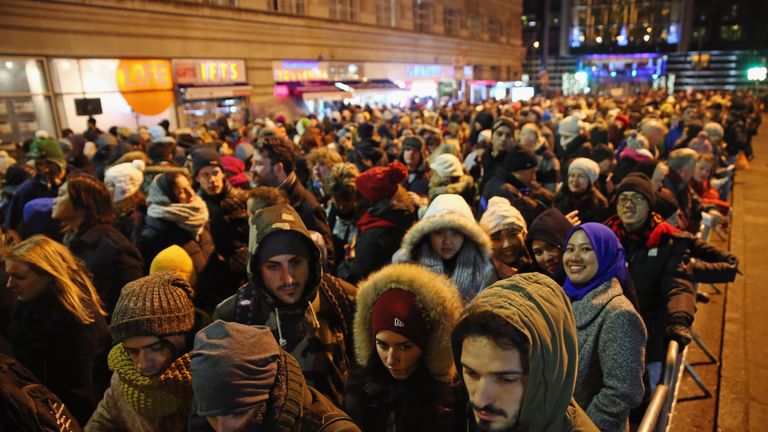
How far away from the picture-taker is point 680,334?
348 centimetres

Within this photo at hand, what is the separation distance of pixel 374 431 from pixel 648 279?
2.80m

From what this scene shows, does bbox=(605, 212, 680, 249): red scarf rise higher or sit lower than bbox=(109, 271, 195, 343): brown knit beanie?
lower

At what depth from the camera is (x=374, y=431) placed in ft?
7.14

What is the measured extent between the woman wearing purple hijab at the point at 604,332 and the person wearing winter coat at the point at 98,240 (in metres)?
3.13

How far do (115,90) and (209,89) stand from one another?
3919mm

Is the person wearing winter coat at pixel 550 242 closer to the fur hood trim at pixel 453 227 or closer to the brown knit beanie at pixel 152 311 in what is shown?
the fur hood trim at pixel 453 227

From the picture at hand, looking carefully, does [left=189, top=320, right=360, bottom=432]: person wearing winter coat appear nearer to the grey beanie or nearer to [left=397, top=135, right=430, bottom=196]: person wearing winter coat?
the grey beanie

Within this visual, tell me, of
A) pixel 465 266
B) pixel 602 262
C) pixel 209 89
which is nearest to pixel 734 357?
pixel 602 262

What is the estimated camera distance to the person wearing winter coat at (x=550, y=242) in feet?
11.4

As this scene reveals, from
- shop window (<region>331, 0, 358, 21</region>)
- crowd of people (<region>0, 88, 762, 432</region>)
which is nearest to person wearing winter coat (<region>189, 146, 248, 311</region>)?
crowd of people (<region>0, 88, 762, 432</region>)

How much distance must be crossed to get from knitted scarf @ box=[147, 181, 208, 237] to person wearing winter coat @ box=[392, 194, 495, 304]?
1.89 m

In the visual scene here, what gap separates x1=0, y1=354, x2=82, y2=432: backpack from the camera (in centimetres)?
205

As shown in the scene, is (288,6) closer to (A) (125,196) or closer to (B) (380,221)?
(A) (125,196)

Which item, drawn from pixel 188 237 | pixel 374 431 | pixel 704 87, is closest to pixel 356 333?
pixel 374 431
